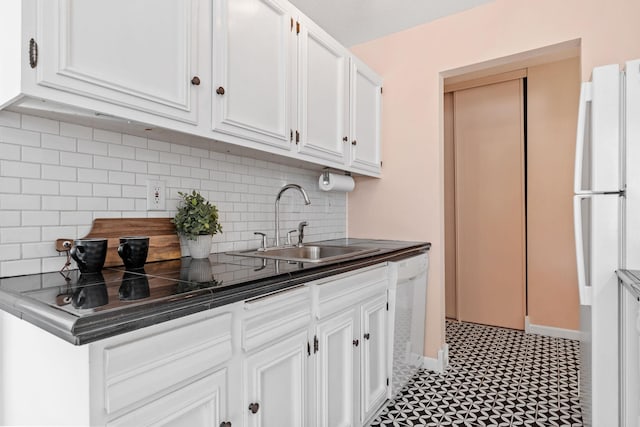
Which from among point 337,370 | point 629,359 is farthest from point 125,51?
point 629,359

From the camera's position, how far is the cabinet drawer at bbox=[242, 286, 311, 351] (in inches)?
44.3

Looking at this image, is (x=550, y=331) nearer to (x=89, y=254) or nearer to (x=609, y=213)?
(x=609, y=213)

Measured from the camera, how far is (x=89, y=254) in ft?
3.93

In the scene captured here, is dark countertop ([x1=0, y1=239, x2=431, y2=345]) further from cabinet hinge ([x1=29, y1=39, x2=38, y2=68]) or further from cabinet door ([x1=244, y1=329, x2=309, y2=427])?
cabinet hinge ([x1=29, y1=39, x2=38, y2=68])

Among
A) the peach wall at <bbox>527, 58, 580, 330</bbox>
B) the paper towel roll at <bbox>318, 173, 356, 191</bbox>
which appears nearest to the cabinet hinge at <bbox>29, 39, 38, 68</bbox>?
the paper towel roll at <bbox>318, 173, 356, 191</bbox>

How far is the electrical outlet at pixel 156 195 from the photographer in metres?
1.55

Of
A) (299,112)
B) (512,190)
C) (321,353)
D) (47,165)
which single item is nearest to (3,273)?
(47,165)

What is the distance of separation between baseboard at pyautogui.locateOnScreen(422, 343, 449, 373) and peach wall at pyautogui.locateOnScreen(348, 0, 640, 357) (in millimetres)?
46

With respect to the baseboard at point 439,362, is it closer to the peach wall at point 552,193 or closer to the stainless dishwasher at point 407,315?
the stainless dishwasher at point 407,315

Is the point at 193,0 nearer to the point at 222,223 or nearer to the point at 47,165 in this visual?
the point at 47,165

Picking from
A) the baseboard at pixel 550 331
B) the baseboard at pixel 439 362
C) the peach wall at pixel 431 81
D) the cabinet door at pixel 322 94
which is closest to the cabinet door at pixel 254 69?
the cabinet door at pixel 322 94

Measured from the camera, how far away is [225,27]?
1.46 metres

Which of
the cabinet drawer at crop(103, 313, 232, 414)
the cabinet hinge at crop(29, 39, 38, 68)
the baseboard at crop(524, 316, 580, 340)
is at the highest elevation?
the cabinet hinge at crop(29, 39, 38, 68)

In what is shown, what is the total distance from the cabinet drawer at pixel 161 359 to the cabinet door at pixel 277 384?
0.16 m
